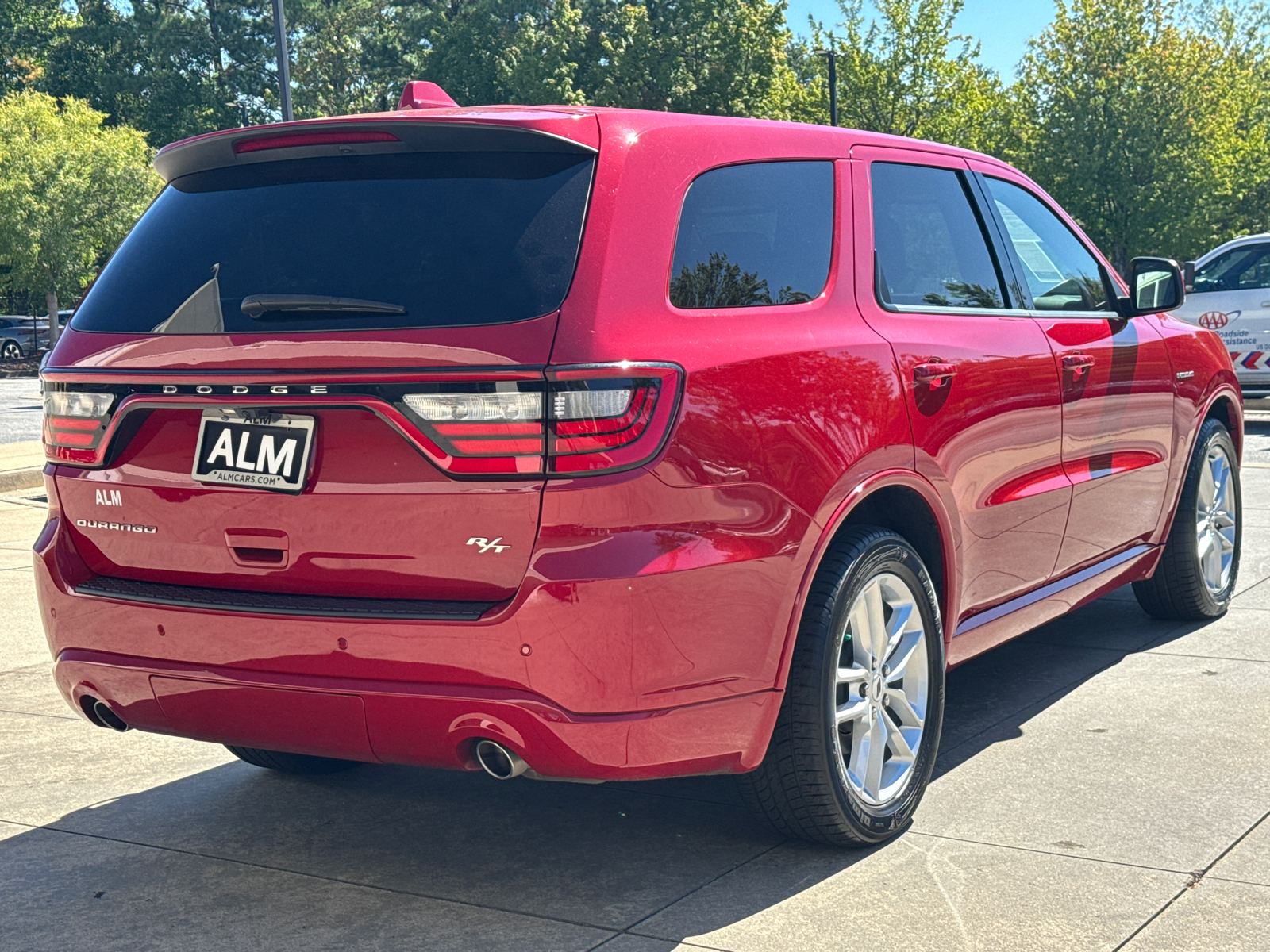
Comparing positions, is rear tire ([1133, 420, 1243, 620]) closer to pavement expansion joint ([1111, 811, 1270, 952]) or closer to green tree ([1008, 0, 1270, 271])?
pavement expansion joint ([1111, 811, 1270, 952])

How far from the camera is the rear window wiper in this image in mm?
3150

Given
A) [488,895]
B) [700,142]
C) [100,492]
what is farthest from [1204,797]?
[100,492]

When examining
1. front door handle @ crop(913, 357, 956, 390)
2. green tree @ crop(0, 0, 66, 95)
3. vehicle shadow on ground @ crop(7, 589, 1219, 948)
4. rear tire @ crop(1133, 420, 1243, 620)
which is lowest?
vehicle shadow on ground @ crop(7, 589, 1219, 948)

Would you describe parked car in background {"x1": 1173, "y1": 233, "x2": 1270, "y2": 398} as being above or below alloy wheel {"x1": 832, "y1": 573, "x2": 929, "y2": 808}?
above

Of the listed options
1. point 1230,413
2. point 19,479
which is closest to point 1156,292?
point 1230,413

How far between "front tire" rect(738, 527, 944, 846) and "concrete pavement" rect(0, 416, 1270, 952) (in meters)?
0.13

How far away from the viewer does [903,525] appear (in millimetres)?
3986

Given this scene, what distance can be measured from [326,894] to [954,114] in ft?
137

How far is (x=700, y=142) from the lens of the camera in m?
3.47

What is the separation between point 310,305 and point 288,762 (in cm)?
178

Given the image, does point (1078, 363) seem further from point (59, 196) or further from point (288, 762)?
point (59, 196)

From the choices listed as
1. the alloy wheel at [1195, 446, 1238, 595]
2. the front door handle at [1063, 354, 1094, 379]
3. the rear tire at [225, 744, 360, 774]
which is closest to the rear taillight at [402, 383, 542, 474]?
the rear tire at [225, 744, 360, 774]

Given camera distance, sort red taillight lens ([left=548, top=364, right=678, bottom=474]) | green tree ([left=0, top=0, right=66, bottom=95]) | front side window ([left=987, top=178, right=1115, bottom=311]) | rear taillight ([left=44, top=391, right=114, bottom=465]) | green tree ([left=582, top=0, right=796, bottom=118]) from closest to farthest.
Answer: red taillight lens ([left=548, top=364, right=678, bottom=474])
rear taillight ([left=44, top=391, right=114, bottom=465])
front side window ([left=987, top=178, right=1115, bottom=311])
green tree ([left=582, top=0, right=796, bottom=118])
green tree ([left=0, top=0, right=66, bottom=95])

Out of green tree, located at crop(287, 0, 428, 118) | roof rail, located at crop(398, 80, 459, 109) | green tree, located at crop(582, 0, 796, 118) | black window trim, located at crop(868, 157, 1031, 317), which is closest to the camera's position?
roof rail, located at crop(398, 80, 459, 109)
